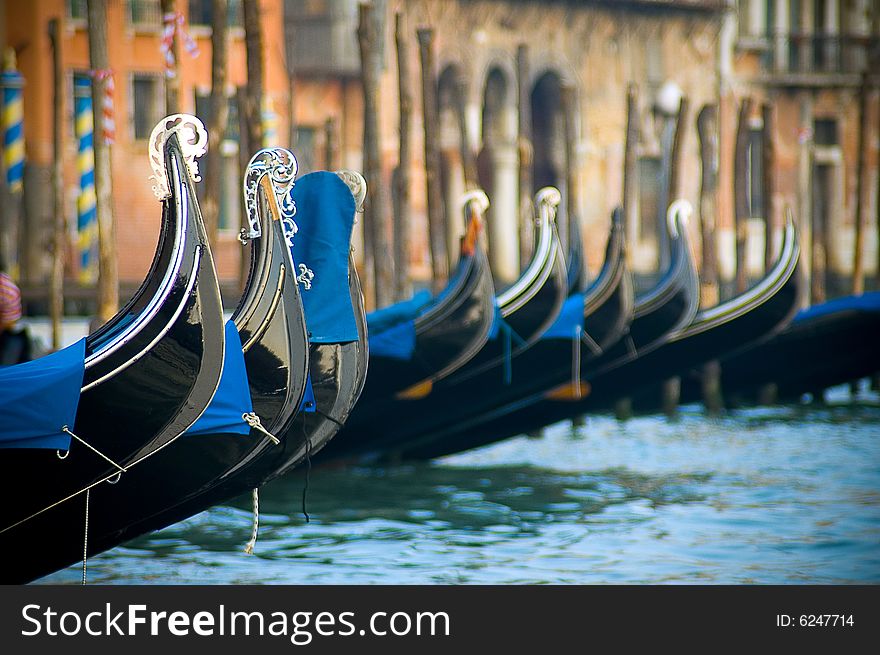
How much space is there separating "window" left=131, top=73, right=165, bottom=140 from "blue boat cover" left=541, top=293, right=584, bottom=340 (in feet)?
24.0

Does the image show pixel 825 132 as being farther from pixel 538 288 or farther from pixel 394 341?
pixel 394 341

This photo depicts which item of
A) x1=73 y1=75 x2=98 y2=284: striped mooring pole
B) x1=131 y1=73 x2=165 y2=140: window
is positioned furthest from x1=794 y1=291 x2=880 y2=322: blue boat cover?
x1=131 y1=73 x2=165 y2=140: window

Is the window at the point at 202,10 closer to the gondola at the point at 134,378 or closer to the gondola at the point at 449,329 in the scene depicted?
the gondola at the point at 449,329

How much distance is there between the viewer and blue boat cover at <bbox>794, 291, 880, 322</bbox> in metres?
8.13

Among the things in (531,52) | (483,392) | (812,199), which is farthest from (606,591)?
(531,52)

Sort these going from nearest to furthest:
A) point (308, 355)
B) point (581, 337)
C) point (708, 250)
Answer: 1. point (308, 355)
2. point (581, 337)
3. point (708, 250)

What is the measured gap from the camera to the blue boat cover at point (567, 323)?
6836 millimetres

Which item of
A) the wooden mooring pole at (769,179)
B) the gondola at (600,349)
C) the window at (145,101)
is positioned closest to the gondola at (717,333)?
the gondola at (600,349)

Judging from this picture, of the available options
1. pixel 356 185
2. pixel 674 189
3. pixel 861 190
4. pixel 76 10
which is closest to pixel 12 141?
pixel 76 10

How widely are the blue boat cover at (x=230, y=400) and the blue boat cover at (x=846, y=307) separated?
14.8ft

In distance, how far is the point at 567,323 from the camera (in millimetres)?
6836

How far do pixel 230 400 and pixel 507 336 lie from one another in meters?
2.56

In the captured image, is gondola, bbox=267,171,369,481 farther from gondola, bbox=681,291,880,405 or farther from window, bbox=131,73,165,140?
window, bbox=131,73,165,140

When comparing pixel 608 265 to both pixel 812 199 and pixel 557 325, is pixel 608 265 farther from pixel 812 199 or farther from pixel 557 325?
pixel 812 199
